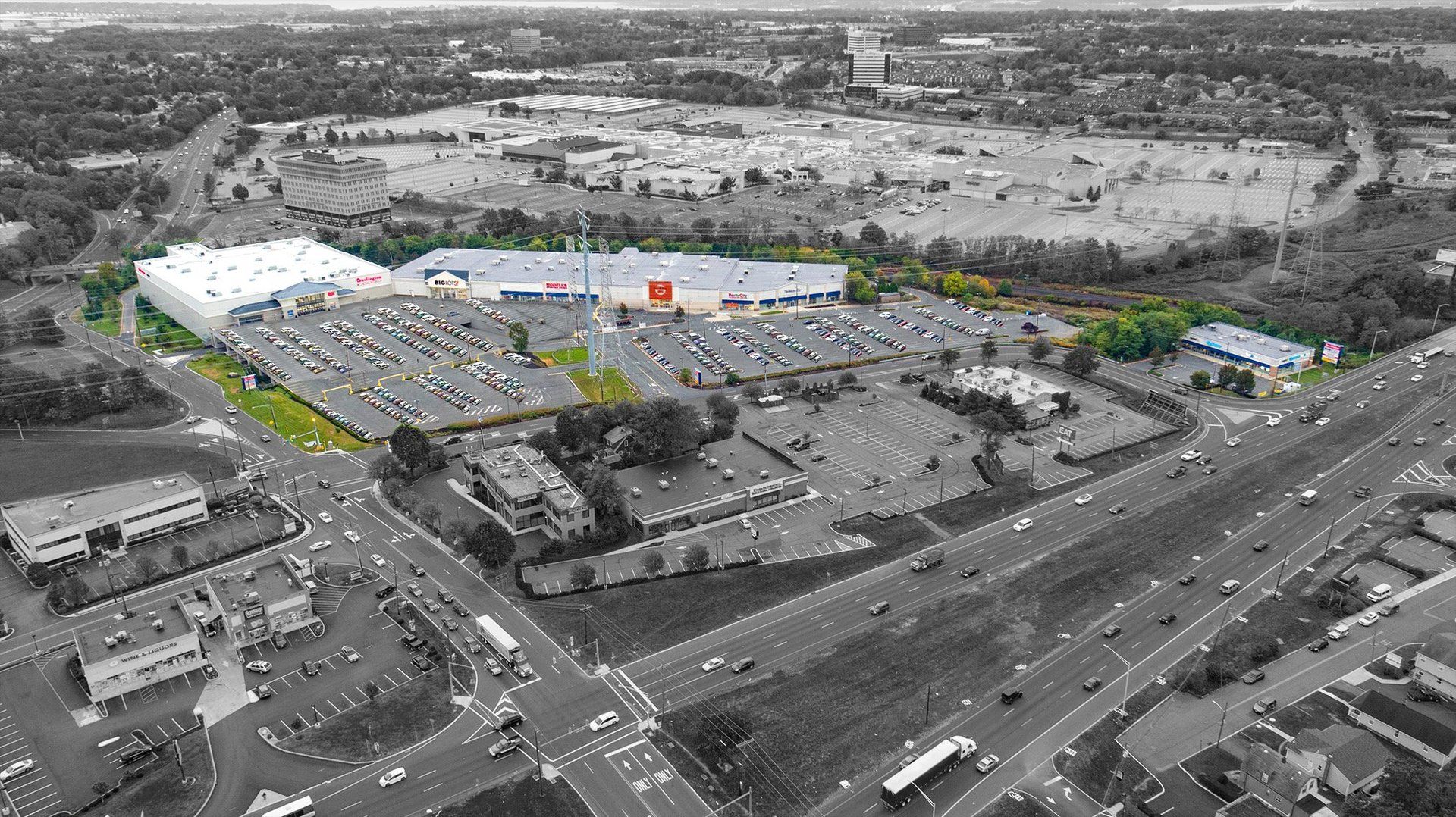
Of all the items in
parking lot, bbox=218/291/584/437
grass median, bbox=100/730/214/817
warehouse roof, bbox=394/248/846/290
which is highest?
warehouse roof, bbox=394/248/846/290

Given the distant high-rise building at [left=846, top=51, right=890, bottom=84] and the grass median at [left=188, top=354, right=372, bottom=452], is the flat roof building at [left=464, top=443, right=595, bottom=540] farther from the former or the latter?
the distant high-rise building at [left=846, top=51, right=890, bottom=84]

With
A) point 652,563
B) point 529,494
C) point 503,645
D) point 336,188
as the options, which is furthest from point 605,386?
point 336,188

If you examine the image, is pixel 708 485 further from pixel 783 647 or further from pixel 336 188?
pixel 336 188

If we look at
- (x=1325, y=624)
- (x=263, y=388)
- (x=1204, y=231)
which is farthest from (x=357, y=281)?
(x=1204, y=231)

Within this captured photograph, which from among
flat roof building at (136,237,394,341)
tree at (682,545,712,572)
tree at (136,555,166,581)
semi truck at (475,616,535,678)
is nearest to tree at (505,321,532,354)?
flat roof building at (136,237,394,341)

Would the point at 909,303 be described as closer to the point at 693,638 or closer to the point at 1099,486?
the point at 1099,486

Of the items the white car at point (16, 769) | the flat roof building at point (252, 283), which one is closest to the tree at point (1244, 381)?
the white car at point (16, 769)
